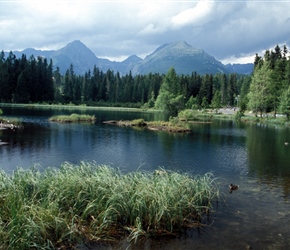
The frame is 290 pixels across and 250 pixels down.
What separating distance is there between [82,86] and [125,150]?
432 feet

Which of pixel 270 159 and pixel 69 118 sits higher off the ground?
pixel 69 118

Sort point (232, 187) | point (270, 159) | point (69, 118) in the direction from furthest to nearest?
point (69, 118) → point (270, 159) → point (232, 187)

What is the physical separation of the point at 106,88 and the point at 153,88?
28327mm

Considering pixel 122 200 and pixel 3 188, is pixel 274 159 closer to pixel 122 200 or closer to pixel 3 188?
pixel 122 200

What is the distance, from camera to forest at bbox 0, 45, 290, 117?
266 feet

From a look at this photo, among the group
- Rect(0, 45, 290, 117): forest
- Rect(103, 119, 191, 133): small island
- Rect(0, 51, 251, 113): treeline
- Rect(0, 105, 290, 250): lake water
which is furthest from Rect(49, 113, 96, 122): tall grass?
Rect(0, 51, 251, 113): treeline

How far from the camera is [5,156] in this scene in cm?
2438

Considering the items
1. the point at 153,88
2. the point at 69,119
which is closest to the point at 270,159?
the point at 69,119

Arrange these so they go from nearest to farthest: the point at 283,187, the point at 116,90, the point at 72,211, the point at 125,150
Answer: the point at 72,211, the point at 283,187, the point at 125,150, the point at 116,90

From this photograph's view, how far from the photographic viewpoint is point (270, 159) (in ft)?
89.9

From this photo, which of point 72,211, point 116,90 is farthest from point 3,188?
point 116,90

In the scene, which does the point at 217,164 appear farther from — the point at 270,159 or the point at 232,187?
the point at 232,187

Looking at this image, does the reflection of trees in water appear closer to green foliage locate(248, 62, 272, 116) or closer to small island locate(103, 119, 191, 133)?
small island locate(103, 119, 191, 133)

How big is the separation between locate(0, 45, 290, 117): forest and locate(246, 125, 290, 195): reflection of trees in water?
43.9 metres
